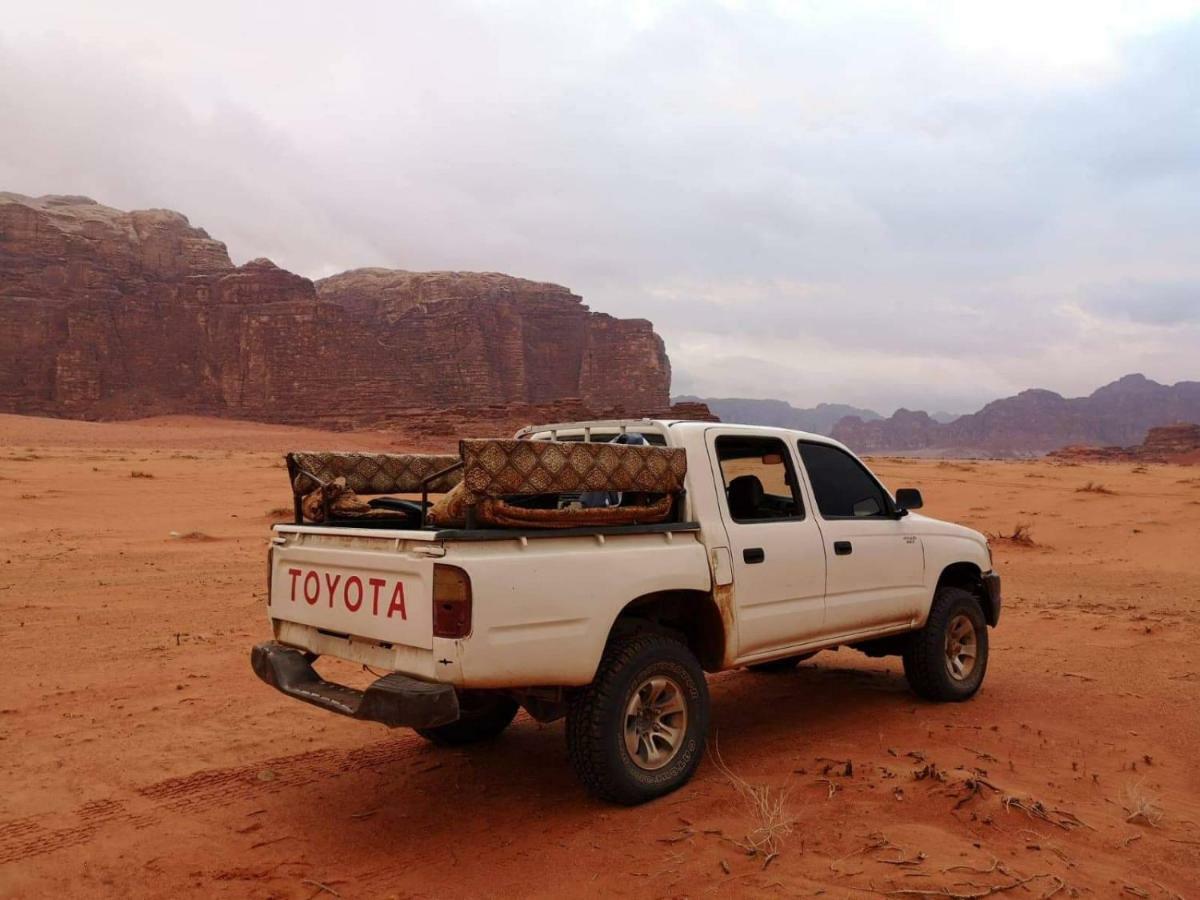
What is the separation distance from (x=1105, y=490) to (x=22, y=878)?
80.1 ft

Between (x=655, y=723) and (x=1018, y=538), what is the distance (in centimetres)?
1284

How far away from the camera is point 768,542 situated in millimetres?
4992

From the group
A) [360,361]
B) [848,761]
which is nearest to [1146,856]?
[848,761]

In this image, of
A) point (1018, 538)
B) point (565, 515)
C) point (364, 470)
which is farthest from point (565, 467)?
point (1018, 538)

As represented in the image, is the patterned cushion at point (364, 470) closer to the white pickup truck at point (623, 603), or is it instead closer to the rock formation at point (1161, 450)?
the white pickup truck at point (623, 603)

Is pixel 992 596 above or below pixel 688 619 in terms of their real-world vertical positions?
below

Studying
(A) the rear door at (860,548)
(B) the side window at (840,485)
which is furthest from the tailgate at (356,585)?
(B) the side window at (840,485)

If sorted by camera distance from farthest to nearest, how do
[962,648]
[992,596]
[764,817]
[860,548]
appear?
[992,596] < [962,648] < [860,548] < [764,817]

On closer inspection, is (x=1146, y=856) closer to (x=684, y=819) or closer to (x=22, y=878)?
(x=684, y=819)

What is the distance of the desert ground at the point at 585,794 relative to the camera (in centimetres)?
359

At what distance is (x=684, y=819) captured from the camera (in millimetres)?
4074

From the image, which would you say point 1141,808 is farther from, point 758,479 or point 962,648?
point 758,479

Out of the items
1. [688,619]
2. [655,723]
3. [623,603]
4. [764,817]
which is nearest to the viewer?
[764,817]

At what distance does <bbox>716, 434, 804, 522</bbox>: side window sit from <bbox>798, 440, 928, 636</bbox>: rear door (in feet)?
0.50
